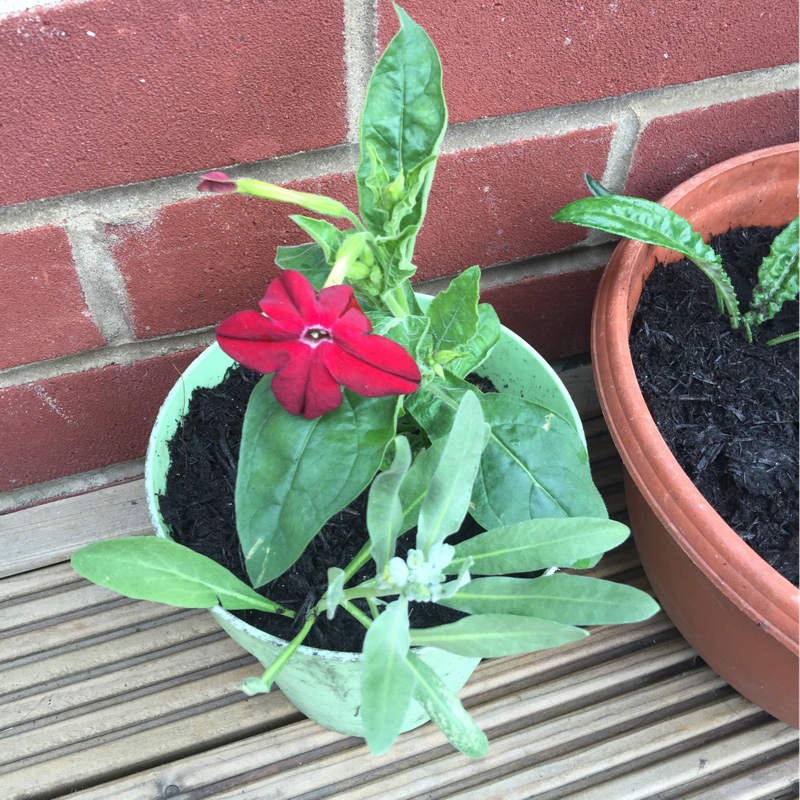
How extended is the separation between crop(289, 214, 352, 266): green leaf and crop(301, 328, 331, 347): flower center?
0.05 metres

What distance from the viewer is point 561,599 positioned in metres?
0.46

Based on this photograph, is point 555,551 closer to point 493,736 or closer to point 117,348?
point 493,736

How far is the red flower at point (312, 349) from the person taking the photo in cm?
46

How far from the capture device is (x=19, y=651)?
0.76 metres

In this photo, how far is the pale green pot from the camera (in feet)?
1.79

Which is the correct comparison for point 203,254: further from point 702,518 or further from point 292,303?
point 702,518

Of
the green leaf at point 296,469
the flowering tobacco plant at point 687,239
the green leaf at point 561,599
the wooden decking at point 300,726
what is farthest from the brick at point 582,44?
the wooden decking at point 300,726

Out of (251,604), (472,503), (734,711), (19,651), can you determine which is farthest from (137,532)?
(734,711)

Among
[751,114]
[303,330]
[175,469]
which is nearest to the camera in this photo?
[303,330]

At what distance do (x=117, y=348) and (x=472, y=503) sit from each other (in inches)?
16.0

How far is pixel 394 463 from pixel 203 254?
1.16 feet

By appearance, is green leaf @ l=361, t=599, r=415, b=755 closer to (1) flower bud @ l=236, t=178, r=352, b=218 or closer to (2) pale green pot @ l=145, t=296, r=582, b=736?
(2) pale green pot @ l=145, t=296, r=582, b=736

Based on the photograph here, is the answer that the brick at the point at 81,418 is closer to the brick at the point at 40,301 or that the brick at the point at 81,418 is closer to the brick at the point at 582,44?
the brick at the point at 40,301

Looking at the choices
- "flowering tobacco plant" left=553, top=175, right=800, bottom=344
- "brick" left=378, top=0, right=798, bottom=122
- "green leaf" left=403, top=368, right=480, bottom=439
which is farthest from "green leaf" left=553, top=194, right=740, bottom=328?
"green leaf" left=403, top=368, right=480, bottom=439
